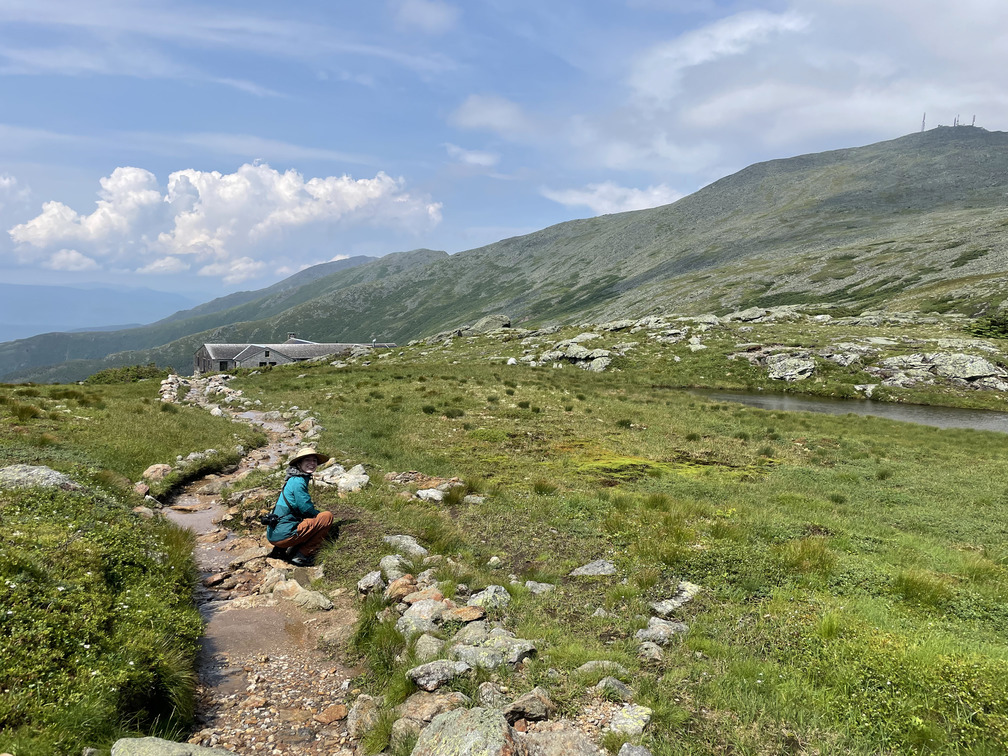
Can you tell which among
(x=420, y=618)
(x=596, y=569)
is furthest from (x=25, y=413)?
(x=596, y=569)

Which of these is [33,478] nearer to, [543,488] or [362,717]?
[362,717]

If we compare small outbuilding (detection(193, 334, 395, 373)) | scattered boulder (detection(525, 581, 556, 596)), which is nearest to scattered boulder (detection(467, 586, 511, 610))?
scattered boulder (detection(525, 581, 556, 596))

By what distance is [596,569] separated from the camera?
34.4 feet

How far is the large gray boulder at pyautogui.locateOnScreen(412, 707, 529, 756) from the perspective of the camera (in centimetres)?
492

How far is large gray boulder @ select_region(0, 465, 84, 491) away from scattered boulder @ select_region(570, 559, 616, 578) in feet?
39.3

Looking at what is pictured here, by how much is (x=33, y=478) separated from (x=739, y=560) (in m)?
16.3

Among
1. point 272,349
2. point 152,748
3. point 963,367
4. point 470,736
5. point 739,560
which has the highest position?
point 272,349

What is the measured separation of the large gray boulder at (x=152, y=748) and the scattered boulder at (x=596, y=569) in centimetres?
713

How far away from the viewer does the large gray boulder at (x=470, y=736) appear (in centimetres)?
492

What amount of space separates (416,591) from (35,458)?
12.8m

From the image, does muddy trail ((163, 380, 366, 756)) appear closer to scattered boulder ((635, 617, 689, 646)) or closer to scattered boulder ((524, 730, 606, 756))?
scattered boulder ((524, 730, 606, 756))

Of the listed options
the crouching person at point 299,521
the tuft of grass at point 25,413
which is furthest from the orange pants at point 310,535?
the tuft of grass at point 25,413

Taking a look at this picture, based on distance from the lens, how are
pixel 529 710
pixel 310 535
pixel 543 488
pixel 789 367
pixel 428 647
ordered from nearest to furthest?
pixel 529 710 → pixel 428 647 → pixel 310 535 → pixel 543 488 → pixel 789 367

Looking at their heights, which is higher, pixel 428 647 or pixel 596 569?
pixel 428 647
